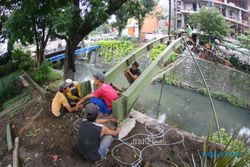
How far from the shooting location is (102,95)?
4043 mm

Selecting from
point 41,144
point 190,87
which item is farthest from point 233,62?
point 41,144

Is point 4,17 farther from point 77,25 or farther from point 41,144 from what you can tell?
point 41,144

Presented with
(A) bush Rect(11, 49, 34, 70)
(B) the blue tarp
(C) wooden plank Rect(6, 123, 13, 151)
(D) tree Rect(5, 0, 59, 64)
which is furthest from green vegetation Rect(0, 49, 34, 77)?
(B) the blue tarp

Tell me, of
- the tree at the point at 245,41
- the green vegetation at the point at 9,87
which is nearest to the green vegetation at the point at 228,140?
the green vegetation at the point at 9,87

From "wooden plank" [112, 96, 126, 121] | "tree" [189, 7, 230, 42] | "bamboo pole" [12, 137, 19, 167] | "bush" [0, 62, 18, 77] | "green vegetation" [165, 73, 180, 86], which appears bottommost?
"green vegetation" [165, 73, 180, 86]

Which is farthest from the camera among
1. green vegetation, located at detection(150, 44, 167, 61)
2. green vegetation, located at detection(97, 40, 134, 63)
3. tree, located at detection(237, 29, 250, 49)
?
green vegetation, located at detection(97, 40, 134, 63)

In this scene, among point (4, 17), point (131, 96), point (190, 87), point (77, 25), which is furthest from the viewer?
point (190, 87)

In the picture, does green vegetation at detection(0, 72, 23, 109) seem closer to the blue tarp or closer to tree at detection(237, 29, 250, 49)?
the blue tarp

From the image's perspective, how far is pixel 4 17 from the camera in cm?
785

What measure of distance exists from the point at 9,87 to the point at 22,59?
185cm

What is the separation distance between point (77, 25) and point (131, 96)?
410 cm

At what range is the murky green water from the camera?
12.5 m

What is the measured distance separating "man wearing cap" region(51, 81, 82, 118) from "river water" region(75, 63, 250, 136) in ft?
22.8

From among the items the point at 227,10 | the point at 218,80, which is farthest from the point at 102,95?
the point at 227,10
